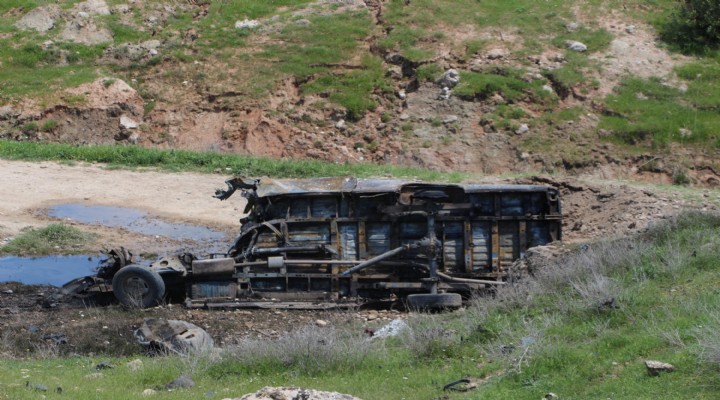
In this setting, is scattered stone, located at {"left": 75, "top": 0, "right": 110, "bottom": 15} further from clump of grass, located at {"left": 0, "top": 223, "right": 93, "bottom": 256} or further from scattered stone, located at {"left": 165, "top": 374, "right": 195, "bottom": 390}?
scattered stone, located at {"left": 165, "top": 374, "right": 195, "bottom": 390}

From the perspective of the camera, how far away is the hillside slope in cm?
3309

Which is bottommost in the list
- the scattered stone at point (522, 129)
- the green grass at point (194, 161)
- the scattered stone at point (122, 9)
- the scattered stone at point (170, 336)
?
the scattered stone at point (170, 336)

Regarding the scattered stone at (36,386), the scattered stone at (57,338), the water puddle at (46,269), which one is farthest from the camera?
the water puddle at (46,269)

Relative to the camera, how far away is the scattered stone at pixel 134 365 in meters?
11.6

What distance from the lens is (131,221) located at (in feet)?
84.1

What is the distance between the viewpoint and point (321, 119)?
1385 inches

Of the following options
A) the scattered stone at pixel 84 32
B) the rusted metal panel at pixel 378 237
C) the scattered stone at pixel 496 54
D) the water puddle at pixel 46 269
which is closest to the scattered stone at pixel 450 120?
the scattered stone at pixel 496 54

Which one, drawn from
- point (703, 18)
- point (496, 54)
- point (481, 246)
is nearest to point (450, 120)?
point (496, 54)

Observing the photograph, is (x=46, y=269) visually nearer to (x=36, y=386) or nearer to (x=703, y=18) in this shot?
(x=36, y=386)

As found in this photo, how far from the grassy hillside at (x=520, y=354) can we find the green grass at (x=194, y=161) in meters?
15.5

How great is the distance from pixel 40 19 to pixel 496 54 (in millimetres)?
17345

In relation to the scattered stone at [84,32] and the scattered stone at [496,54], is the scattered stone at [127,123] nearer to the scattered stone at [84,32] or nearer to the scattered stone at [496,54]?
the scattered stone at [84,32]

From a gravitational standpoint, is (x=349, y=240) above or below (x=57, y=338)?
above

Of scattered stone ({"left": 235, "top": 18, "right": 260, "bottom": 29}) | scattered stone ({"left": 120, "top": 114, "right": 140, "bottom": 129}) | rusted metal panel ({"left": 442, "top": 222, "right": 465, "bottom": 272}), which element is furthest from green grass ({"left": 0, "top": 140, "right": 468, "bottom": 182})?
scattered stone ({"left": 235, "top": 18, "right": 260, "bottom": 29})
